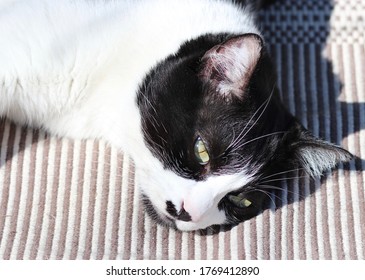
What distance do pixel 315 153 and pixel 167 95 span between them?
1.16 ft

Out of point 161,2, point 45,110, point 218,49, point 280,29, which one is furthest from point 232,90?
point 280,29

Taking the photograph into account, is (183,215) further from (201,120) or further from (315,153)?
(315,153)

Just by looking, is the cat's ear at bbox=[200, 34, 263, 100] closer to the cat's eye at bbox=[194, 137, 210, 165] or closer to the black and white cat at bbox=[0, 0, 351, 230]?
the black and white cat at bbox=[0, 0, 351, 230]

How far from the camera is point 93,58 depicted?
→ 1468 mm

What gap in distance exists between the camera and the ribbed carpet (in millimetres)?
1416

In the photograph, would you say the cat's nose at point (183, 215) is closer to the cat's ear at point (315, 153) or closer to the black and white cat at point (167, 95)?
the black and white cat at point (167, 95)

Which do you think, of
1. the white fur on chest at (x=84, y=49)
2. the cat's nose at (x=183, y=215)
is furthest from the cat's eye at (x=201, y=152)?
the white fur on chest at (x=84, y=49)

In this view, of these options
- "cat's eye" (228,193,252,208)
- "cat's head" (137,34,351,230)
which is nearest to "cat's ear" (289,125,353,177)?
"cat's head" (137,34,351,230)

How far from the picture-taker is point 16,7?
4.80 ft

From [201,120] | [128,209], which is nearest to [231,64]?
[201,120]

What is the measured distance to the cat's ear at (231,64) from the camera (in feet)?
4.11

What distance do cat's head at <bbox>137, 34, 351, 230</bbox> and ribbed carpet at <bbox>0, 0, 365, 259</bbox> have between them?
67 mm

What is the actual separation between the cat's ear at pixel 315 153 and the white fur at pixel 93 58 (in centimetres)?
18

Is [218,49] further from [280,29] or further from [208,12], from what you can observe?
[280,29]
